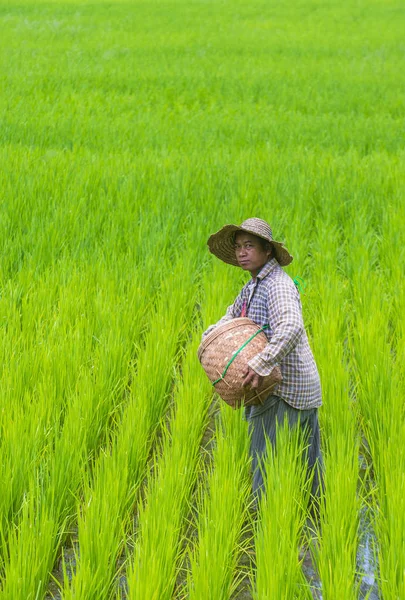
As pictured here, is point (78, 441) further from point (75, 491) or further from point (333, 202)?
point (333, 202)

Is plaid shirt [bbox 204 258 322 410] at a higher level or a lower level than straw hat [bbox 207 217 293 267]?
lower

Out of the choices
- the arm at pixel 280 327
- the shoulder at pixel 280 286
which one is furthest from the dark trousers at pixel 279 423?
the shoulder at pixel 280 286

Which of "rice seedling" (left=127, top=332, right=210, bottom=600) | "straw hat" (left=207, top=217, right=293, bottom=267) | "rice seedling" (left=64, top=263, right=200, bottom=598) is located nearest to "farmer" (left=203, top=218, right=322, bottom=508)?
"straw hat" (left=207, top=217, right=293, bottom=267)

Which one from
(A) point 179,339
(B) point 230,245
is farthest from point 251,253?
(A) point 179,339

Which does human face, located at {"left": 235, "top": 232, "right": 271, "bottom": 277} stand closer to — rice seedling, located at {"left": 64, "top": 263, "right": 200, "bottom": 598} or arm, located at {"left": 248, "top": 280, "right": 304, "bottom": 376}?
arm, located at {"left": 248, "top": 280, "right": 304, "bottom": 376}

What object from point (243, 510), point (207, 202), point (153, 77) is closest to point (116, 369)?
point (243, 510)

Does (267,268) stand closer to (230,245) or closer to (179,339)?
(230,245)

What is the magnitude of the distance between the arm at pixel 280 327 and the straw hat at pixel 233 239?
0.11 meters

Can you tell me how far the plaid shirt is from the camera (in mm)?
2359

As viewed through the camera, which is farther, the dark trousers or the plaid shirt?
the dark trousers

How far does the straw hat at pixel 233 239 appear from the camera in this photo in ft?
8.23

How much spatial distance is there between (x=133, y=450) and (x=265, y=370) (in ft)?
Result: 1.71

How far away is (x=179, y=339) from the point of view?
3.63 meters

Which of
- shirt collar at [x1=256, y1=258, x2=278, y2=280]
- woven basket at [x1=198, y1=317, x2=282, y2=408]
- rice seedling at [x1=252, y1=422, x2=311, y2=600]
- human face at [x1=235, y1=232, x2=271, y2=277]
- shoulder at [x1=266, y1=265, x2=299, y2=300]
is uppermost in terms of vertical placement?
human face at [x1=235, y1=232, x2=271, y2=277]
